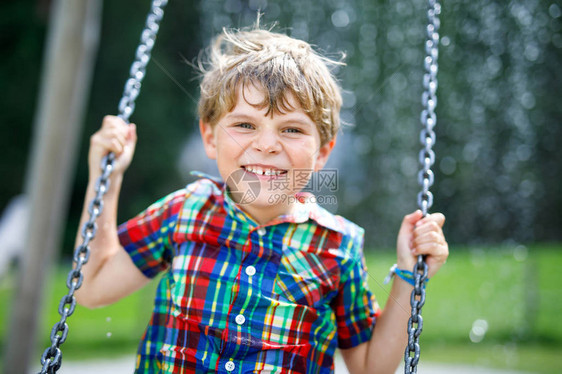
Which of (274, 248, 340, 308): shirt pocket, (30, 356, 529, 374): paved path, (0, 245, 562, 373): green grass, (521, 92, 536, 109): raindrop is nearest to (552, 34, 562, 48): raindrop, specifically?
(521, 92, 536, 109): raindrop

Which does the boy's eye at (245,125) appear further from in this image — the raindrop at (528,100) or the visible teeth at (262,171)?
the raindrop at (528,100)

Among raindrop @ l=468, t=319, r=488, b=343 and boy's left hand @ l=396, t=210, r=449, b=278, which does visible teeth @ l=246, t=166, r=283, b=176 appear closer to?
boy's left hand @ l=396, t=210, r=449, b=278

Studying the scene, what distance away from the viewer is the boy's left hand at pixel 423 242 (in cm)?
99

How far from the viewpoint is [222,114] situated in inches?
41.0

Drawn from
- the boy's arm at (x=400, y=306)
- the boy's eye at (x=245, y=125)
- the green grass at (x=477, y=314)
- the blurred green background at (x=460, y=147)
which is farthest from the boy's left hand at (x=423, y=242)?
the blurred green background at (x=460, y=147)

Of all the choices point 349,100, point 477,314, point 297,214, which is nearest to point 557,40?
point 349,100

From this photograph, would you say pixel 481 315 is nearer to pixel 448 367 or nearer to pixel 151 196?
pixel 448 367

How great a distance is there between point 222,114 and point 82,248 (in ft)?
1.16

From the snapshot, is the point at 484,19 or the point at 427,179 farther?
the point at 484,19

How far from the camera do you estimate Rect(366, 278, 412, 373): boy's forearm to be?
103 cm

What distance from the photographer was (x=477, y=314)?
10.8ft

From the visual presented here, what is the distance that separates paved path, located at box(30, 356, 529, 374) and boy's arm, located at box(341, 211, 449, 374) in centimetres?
146

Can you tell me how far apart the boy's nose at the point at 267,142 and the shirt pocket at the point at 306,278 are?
7.7 inches

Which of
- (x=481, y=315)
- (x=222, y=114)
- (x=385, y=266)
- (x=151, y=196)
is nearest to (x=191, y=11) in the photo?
(x=151, y=196)
